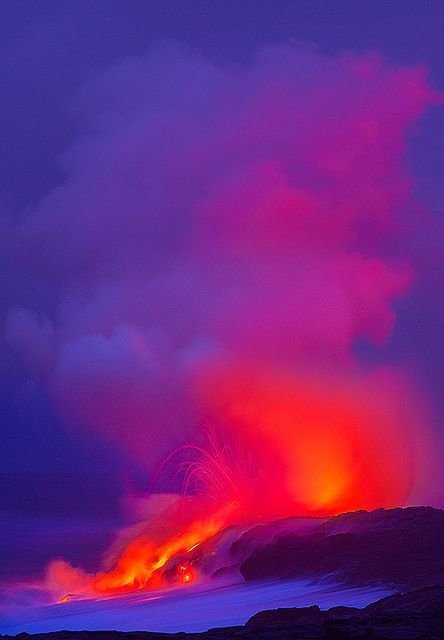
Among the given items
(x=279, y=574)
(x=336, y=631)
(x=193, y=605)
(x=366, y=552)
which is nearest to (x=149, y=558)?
(x=279, y=574)

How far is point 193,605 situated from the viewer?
3197 cm

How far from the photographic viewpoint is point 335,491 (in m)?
48.2

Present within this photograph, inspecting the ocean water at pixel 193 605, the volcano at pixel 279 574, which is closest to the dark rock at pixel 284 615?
the volcano at pixel 279 574

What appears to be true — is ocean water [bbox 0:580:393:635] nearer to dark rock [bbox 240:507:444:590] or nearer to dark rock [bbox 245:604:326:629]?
dark rock [bbox 240:507:444:590]

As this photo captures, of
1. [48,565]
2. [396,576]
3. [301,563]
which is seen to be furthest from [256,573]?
[48,565]

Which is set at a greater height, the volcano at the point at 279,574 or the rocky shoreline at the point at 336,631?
the volcano at the point at 279,574

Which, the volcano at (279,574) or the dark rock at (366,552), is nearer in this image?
the volcano at (279,574)

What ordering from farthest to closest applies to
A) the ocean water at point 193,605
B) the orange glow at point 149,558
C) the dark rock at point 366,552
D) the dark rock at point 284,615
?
the orange glow at point 149,558, the dark rock at point 366,552, the ocean water at point 193,605, the dark rock at point 284,615

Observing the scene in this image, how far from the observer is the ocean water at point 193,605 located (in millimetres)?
28375

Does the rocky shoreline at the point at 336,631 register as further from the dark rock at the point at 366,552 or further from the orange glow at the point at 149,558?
the orange glow at the point at 149,558

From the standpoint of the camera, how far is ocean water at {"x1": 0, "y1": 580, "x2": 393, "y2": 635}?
1117 inches

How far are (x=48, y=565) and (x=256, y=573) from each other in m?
30.7

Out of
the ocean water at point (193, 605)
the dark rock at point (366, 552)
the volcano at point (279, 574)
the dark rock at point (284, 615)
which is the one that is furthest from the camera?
the dark rock at point (366, 552)

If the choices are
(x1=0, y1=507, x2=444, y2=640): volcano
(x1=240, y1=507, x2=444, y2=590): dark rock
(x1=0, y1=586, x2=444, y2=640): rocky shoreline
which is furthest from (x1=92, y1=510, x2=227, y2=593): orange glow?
(x1=0, y1=586, x2=444, y2=640): rocky shoreline
